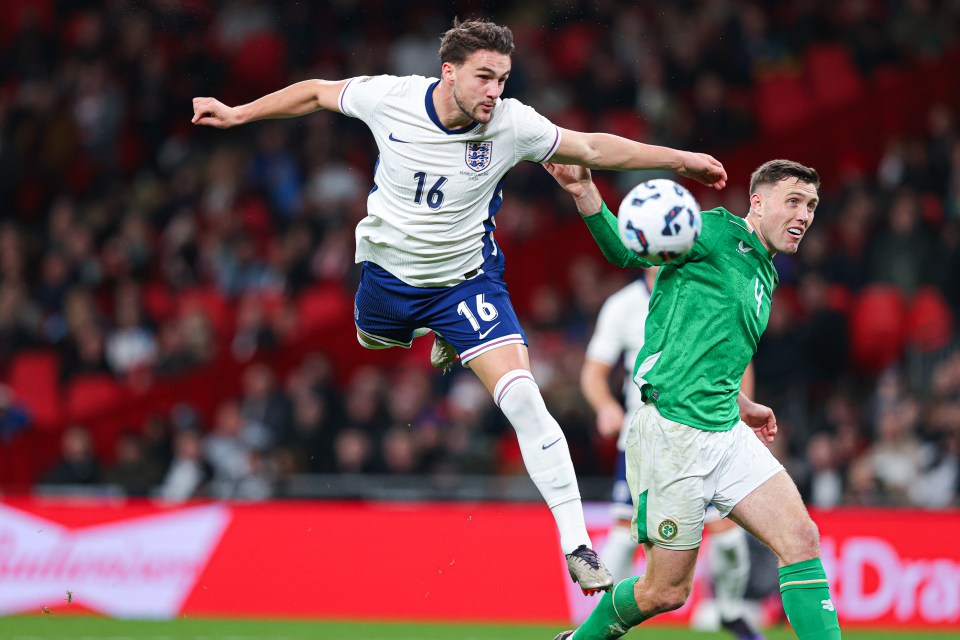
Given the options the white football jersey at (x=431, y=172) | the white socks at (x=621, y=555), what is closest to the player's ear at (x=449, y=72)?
the white football jersey at (x=431, y=172)

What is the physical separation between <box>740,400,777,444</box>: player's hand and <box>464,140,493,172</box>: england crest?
174cm

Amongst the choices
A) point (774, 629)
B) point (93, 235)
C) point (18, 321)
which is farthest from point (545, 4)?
point (774, 629)

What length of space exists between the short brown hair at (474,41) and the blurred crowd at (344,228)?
682 centimetres

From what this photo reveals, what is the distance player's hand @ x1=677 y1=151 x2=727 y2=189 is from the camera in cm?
677

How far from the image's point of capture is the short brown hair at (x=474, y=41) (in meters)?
6.83

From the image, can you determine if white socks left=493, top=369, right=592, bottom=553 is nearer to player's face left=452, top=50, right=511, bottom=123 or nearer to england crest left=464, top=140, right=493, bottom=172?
england crest left=464, top=140, right=493, bottom=172

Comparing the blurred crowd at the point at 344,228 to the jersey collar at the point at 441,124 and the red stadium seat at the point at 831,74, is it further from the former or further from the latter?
the jersey collar at the point at 441,124

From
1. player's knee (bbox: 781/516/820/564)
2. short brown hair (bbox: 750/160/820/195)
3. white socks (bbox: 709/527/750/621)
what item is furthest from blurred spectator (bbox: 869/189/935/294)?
player's knee (bbox: 781/516/820/564)

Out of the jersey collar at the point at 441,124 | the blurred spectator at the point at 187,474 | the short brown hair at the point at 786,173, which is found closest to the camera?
the short brown hair at the point at 786,173

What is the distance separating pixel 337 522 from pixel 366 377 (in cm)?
257

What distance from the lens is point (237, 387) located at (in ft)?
49.9

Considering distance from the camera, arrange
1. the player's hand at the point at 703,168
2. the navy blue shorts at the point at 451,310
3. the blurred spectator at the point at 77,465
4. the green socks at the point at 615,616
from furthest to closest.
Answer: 1. the blurred spectator at the point at 77,465
2. the navy blue shorts at the point at 451,310
3. the player's hand at the point at 703,168
4. the green socks at the point at 615,616

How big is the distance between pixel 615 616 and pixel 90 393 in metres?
10.7

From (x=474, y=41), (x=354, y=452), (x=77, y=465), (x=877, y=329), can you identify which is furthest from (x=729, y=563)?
(x=77, y=465)
